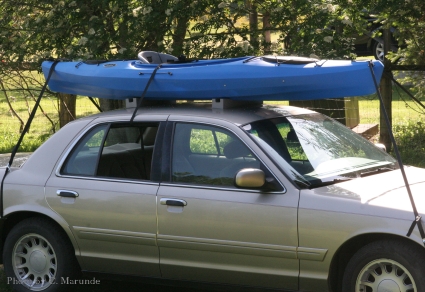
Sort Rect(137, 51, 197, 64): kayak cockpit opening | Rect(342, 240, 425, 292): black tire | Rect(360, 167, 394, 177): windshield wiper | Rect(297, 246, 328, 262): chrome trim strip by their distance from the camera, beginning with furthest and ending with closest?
1. Rect(137, 51, 197, 64): kayak cockpit opening
2. Rect(360, 167, 394, 177): windshield wiper
3. Rect(297, 246, 328, 262): chrome trim strip
4. Rect(342, 240, 425, 292): black tire

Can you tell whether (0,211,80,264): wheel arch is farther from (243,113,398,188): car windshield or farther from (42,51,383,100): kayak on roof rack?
(243,113,398,188): car windshield

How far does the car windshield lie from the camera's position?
5066 millimetres

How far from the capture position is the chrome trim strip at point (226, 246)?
479 cm

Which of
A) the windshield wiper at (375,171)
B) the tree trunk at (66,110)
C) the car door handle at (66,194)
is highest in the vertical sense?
the windshield wiper at (375,171)

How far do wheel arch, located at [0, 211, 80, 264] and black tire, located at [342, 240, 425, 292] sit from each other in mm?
2162

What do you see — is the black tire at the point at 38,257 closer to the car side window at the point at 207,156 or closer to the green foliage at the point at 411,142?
the car side window at the point at 207,156

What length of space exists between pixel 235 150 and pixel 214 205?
0.46 meters

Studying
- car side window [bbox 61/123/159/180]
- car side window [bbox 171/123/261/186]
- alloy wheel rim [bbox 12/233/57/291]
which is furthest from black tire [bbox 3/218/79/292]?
car side window [bbox 171/123/261/186]

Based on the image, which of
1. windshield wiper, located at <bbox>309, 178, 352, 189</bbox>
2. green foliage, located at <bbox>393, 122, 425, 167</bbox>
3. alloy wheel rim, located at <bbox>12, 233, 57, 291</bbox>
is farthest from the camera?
green foliage, located at <bbox>393, 122, 425, 167</bbox>

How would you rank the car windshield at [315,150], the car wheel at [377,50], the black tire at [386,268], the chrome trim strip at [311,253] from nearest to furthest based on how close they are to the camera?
the black tire at [386,268] < the chrome trim strip at [311,253] < the car windshield at [315,150] < the car wheel at [377,50]

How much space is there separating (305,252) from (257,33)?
4924mm

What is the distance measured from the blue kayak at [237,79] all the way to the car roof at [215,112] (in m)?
0.10

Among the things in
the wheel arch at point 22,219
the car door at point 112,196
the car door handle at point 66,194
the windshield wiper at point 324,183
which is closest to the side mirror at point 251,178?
the windshield wiper at point 324,183

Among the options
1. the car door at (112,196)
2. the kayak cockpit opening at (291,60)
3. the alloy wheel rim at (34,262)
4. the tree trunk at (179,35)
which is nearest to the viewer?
the car door at (112,196)
